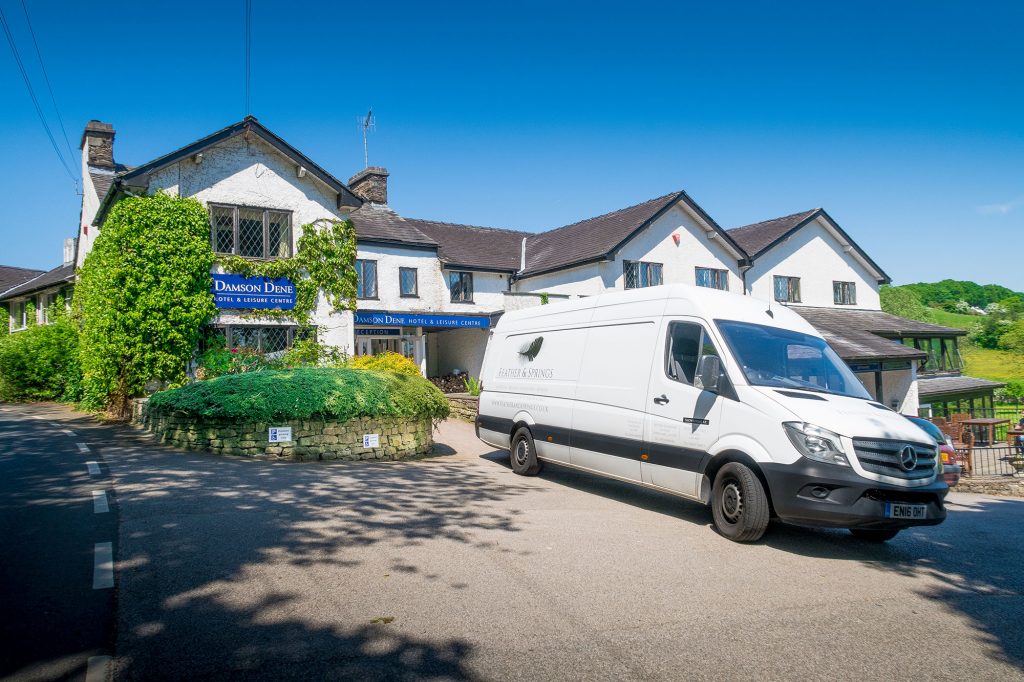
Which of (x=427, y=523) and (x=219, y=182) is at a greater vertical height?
(x=219, y=182)

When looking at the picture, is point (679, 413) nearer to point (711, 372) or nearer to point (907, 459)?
point (711, 372)

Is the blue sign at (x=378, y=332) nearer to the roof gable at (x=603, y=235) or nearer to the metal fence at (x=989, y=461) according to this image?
the roof gable at (x=603, y=235)

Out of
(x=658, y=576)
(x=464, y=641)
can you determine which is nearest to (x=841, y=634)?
(x=658, y=576)

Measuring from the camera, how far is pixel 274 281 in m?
19.3

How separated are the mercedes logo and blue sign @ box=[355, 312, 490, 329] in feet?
71.5

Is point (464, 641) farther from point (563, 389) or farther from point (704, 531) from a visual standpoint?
point (563, 389)

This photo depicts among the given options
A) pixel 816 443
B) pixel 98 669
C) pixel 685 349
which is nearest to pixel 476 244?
pixel 685 349

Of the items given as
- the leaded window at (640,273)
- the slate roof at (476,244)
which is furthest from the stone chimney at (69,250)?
the leaded window at (640,273)

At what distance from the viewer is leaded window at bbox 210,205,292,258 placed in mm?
18859

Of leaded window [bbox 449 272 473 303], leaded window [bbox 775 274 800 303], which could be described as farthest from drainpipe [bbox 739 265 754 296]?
leaded window [bbox 449 272 473 303]

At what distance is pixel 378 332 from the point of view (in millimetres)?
28125

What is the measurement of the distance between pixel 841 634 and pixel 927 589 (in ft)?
5.39

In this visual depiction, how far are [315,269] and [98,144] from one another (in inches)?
401

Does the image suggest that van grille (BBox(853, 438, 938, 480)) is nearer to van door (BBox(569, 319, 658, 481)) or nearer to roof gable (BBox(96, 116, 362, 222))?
van door (BBox(569, 319, 658, 481))
